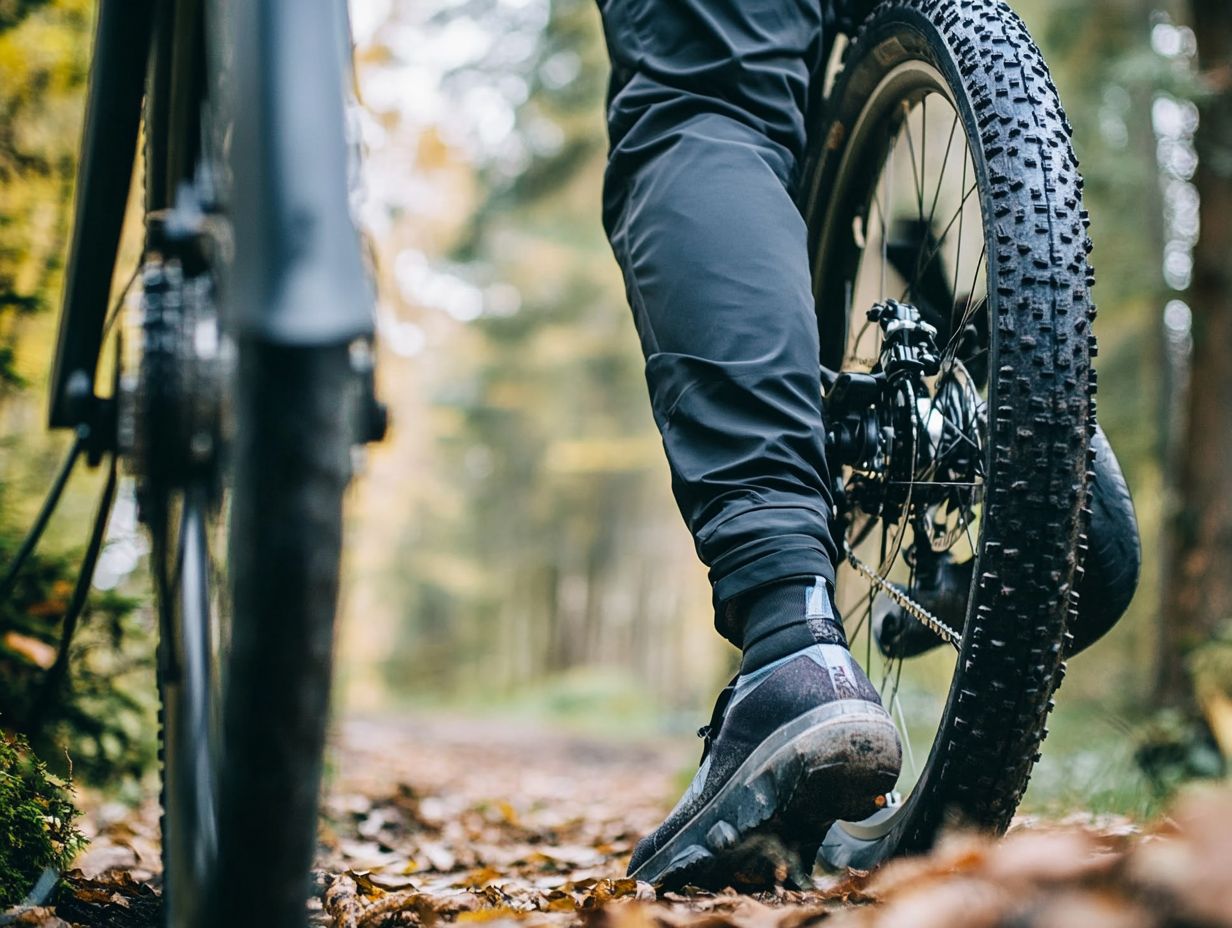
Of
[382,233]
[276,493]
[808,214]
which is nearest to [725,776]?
[276,493]

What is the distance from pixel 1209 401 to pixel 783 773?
511 centimetres

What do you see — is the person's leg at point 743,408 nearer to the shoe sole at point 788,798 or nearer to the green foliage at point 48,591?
the shoe sole at point 788,798

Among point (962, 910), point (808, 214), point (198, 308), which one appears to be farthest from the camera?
point (808, 214)

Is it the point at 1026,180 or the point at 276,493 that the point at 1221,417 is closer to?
the point at 1026,180

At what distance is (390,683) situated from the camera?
85.3 feet

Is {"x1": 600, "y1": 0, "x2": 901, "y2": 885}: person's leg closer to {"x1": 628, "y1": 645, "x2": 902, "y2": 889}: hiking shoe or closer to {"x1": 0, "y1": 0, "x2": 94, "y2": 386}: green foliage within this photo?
{"x1": 628, "y1": 645, "x2": 902, "y2": 889}: hiking shoe

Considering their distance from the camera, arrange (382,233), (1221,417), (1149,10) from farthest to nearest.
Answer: (1149,10), (382,233), (1221,417)

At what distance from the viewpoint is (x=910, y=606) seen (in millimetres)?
1471

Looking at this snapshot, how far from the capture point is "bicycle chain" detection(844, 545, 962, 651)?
1.34 meters

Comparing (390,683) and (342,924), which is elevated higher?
(342,924)

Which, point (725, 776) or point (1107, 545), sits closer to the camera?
point (725, 776)

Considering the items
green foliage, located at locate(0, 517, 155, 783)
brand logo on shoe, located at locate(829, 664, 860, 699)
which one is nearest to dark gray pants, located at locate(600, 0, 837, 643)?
brand logo on shoe, located at locate(829, 664, 860, 699)

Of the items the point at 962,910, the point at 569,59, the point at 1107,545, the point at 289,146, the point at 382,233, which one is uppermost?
the point at 569,59

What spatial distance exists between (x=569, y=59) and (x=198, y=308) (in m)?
10.2
